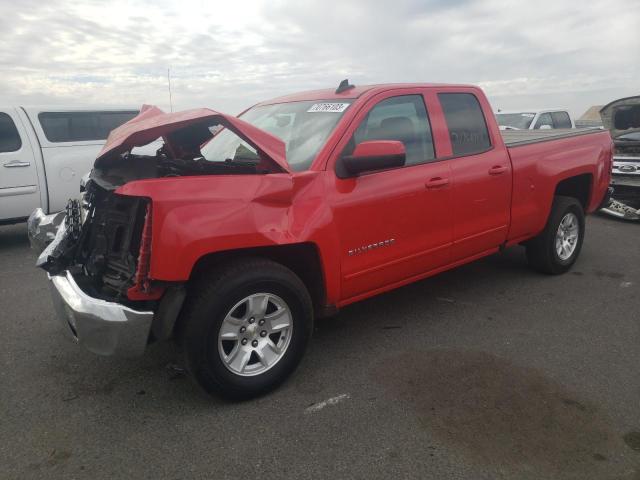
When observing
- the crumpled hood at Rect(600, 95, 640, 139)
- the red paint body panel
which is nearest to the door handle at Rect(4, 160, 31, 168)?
the red paint body panel

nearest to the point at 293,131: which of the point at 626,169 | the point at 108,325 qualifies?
the point at 108,325

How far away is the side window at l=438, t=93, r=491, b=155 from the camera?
13.8ft

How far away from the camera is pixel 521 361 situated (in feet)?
11.6

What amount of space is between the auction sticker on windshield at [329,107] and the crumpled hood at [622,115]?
7.23 metres

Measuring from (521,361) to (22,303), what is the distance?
4.29m

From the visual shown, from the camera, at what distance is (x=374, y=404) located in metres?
3.06

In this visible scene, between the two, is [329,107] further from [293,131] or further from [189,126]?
[189,126]

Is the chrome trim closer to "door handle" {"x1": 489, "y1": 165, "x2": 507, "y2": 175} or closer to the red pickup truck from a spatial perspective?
the red pickup truck

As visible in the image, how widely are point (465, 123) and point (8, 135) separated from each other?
5982mm

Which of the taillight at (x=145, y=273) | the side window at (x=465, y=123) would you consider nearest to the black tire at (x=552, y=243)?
the side window at (x=465, y=123)

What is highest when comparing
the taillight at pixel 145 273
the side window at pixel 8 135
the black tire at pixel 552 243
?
the side window at pixel 8 135

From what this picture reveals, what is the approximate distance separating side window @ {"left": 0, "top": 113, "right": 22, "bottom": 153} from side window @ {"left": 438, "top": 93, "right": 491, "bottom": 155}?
575 centimetres

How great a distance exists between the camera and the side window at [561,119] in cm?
1277

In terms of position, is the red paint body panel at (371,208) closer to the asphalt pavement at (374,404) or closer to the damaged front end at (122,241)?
the damaged front end at (122,241)
